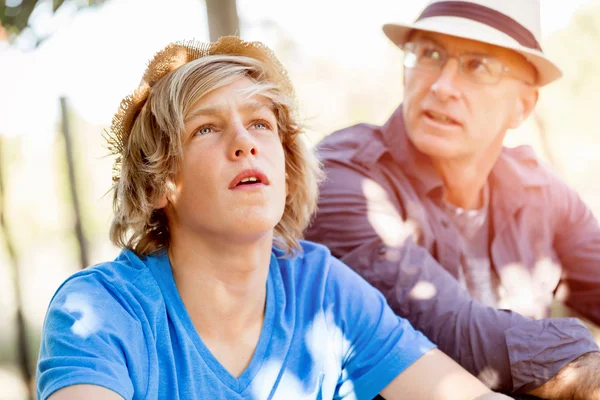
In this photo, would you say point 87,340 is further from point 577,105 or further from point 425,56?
point 577,105

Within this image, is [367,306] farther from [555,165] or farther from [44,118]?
[555,165]

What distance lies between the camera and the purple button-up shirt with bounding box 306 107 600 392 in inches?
102

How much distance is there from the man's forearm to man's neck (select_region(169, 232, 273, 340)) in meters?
1.13

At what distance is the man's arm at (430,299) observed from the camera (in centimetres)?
255

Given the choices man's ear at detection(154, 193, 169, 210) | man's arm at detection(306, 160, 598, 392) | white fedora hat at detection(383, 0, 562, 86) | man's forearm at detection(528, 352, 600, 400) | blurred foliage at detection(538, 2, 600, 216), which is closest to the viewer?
man's ear at detection(154, 193, 169, 210)

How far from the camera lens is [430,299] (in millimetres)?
2701

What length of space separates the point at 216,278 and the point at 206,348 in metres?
0.22

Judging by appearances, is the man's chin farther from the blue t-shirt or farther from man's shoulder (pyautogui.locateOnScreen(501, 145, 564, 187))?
the blue t-shirt

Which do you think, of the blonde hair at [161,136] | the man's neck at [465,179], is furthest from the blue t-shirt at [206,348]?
the man's neck at [465,179]

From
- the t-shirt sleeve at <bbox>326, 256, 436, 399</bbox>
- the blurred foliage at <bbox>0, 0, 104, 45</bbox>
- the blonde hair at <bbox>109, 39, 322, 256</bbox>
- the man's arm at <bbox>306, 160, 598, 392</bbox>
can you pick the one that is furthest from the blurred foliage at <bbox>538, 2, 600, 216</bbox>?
the blurred foliage at <bbox>0, 0, 104, 45</bbox>

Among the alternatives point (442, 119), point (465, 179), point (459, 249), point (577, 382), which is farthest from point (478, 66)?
point (577, 382)

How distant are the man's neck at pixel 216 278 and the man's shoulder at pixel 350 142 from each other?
37.1 inches

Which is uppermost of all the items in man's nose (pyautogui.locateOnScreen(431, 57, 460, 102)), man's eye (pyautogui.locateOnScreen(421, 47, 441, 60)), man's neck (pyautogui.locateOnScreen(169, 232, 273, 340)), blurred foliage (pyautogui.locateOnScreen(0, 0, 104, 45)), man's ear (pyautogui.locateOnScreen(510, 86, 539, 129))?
blurred foliage (pyautogui.locateOnScreen(0, 0, 104, 45))

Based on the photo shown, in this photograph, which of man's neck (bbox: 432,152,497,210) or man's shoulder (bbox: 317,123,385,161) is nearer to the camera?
man's shoulder (bbox: 317,123,385,161)
